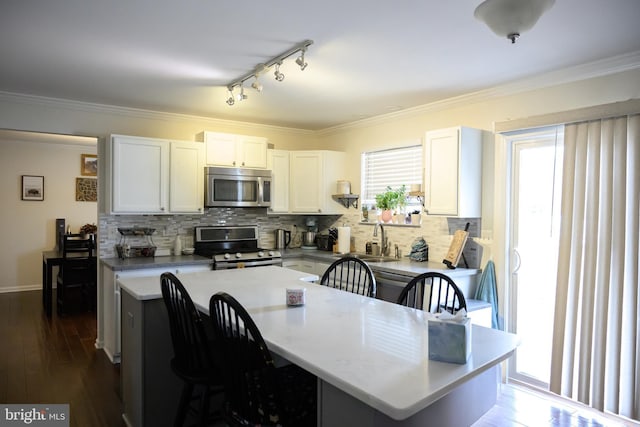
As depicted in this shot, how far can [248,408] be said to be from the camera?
1.55 meters

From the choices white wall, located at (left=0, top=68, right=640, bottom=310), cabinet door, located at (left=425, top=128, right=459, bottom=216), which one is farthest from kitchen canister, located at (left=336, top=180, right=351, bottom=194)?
cabinet door, located at (left=425, top=128, right=459, bottom=216)

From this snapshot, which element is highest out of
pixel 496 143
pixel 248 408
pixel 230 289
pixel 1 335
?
pixel 496 143

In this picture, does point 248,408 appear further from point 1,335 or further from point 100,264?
point 1,335

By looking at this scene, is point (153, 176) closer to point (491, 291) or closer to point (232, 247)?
point (232, 247)

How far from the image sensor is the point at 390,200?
172 inches

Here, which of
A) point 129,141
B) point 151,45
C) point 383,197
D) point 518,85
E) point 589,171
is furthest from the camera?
point 383,197

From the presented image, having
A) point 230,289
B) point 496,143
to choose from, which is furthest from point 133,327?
point 496,143

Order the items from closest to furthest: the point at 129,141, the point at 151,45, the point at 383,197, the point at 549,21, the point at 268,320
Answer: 1. the point at 268,320
2. the point at 549,21
3. the point at 151,45
4. the point at 129,141
5. the point at 383,197

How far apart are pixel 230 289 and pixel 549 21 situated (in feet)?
7.74

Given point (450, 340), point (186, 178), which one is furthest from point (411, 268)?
point (186, 178)

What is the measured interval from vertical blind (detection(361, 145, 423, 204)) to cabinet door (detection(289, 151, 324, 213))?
57cm

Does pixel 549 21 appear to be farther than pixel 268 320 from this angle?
Yes

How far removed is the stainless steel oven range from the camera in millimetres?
4285

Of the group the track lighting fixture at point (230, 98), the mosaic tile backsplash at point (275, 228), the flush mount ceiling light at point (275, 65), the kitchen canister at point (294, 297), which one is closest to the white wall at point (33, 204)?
the mosaic tile backsplash at point (275, 228)
